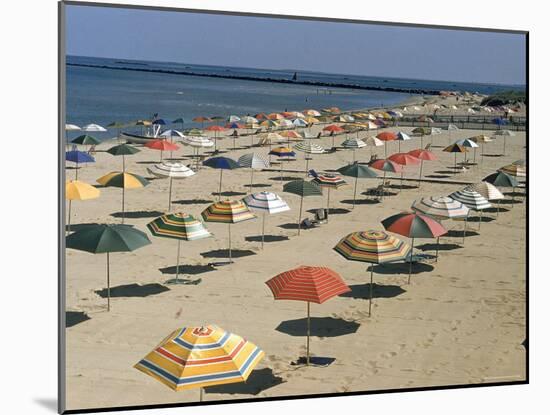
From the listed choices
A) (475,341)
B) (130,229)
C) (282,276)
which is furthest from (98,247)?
(475,341)

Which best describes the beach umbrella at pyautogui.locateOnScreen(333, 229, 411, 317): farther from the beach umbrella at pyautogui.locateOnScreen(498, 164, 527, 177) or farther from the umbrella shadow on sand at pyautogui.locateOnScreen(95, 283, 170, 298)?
the beach umbrella at pyautogui.locateOnScreen(498, 164, 527, 177)

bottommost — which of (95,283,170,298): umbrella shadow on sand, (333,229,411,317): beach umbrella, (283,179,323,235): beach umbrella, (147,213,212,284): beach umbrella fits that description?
(95,283,170,298): umbrella shadow on sand

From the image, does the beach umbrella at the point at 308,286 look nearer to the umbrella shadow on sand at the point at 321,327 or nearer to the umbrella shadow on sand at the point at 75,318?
the umbrella shadow on sand at the point at 321,327

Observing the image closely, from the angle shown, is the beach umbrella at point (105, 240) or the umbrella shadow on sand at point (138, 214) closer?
the beach umbrella at point (105, 240)

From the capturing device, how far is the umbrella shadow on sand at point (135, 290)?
45.5ft

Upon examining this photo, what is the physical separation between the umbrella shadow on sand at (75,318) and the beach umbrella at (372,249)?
467 centimetres

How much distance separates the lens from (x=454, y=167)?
31922 mm

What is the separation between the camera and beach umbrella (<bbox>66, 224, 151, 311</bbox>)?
12.4 m

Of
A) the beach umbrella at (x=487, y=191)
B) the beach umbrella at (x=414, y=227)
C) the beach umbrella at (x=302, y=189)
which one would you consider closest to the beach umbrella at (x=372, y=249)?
Answer: the beach umbrella at (x=414, y=227)

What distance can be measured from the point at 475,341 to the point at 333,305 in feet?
9.03

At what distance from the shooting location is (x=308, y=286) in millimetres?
11188

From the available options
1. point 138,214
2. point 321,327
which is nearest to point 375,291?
point 321,327

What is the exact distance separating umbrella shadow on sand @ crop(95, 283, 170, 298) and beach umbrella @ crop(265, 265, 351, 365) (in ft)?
11.2

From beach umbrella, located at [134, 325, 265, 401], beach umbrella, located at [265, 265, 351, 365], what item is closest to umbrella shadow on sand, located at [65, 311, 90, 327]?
beach umbrella, located at [265, 265, 351, 365]
